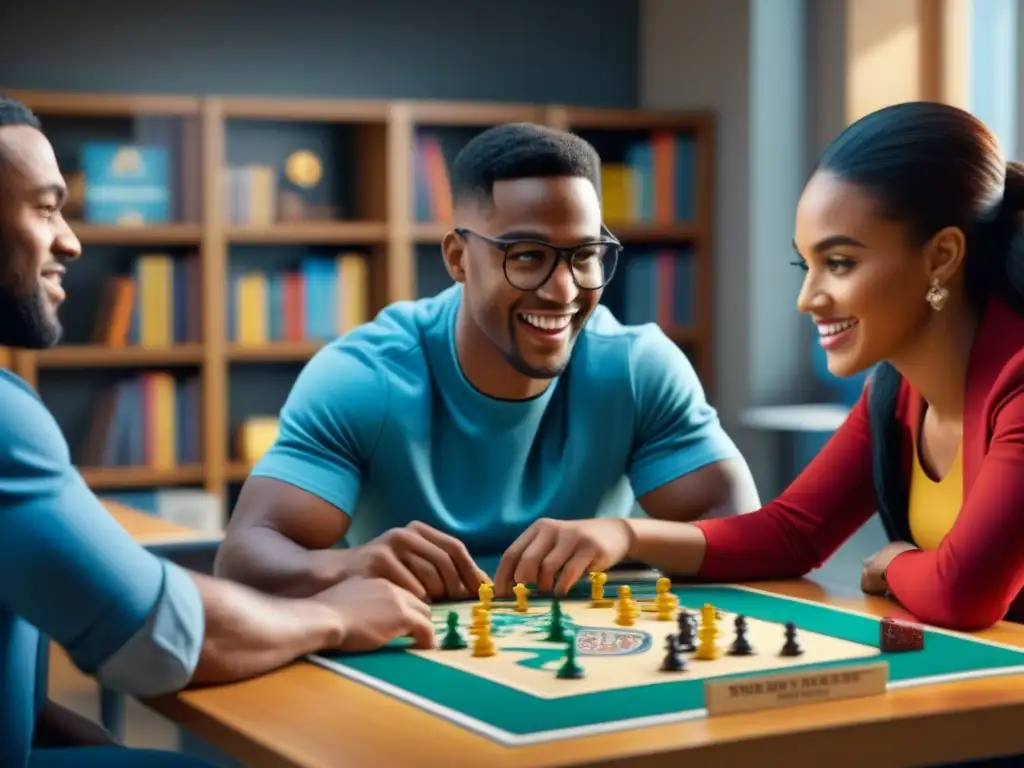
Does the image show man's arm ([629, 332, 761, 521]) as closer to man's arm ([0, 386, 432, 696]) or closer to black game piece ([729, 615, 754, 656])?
black game piece ([729, 615, 754, 656])

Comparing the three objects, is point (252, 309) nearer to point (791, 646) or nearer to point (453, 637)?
point (453, 637)

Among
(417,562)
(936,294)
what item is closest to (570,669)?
(417,562)

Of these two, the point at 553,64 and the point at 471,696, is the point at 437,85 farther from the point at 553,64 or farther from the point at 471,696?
the point at 471,696

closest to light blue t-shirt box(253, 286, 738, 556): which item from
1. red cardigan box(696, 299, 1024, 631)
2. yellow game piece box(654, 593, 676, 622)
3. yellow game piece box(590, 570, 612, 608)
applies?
red cardigan box(696, 299, 1024, 631)

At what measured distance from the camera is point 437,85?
5977 millimetres

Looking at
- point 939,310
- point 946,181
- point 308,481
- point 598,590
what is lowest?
point 598,590

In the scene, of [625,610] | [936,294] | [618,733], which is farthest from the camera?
[936,294]

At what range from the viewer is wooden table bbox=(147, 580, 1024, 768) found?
4.26 ft

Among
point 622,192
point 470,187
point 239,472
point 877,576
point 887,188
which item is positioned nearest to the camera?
point 887,188

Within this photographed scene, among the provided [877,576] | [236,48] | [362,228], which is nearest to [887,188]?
[877,576]

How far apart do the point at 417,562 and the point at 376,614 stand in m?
0.24

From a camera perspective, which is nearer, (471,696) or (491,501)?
(471,696)

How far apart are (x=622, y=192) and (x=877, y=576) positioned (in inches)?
156

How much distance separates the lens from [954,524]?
1922 mm
